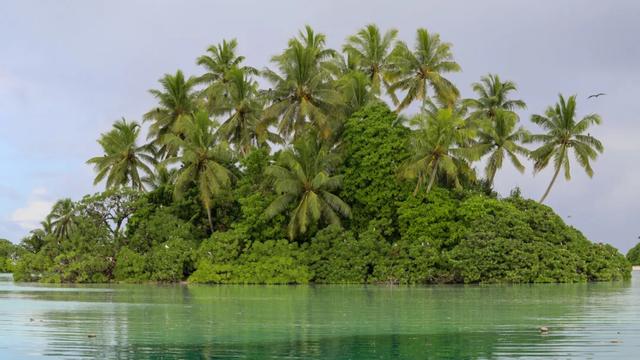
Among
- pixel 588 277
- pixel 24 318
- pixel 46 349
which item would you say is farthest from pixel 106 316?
pixel 588 277

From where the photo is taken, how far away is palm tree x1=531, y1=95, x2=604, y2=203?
49.0m

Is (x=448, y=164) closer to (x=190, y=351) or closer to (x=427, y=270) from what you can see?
(x=427, y=270)

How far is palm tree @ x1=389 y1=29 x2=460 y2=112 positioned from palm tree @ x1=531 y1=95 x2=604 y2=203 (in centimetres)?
666

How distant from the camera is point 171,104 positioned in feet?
170

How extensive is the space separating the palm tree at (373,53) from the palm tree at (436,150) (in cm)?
1002

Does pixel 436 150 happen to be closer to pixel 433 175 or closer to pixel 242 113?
pixel 433 175

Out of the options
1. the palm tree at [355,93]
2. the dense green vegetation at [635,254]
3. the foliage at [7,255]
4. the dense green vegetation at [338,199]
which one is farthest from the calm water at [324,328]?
the foliage at [7,255]

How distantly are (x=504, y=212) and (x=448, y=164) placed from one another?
14.1ft

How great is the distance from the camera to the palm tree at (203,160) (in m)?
43.2

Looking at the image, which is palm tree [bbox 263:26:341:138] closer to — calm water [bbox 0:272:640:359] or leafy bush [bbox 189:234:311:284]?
leafy bush [bbox 189:234:311:284]

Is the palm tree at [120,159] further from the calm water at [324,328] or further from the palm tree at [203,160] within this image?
the calm water at [324,328]

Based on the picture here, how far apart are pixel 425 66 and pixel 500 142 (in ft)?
22.6

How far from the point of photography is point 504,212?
40.6 meters

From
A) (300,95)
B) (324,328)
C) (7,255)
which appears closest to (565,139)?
(300,95)
